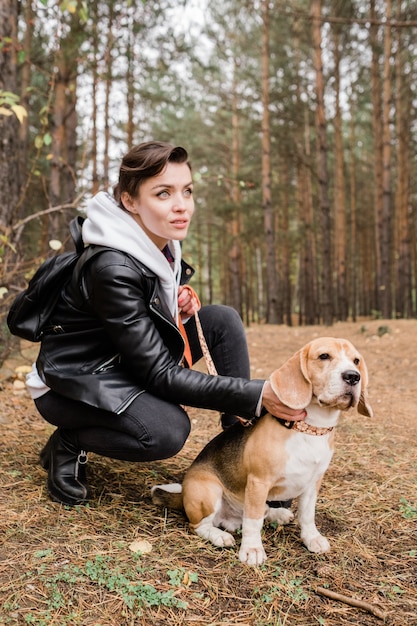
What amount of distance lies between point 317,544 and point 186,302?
→ 1.57 metres

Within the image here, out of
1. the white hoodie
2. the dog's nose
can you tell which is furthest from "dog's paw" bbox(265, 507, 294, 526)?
the white hoodie

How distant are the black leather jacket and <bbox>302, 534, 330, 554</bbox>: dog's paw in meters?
0.70

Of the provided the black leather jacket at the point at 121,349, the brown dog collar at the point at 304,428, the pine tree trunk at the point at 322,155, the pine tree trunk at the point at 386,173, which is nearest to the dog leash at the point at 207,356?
the black leather jacket at the point at 121,349

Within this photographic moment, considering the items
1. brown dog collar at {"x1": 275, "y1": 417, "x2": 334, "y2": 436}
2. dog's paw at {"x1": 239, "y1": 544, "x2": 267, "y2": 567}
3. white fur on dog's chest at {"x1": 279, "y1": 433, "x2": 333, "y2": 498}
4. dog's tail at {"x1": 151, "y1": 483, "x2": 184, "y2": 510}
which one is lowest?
dog's paw at {"x1": 239, "y1": 544, "x2": 267, "y2": 567}

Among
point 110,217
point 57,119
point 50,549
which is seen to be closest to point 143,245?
point 110,217

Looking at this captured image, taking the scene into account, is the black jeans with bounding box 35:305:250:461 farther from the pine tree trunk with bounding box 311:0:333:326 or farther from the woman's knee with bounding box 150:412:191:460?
the pine tree trunk with bounding box 311:0:333:326

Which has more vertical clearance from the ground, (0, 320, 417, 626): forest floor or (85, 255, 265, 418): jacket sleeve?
(85, 255, 265, 418): jacket sleeve

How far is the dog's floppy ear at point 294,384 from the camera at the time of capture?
2363 millimetres

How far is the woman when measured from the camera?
2.52 m

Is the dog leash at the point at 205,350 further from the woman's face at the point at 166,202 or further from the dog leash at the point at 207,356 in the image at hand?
the woman's face at the point at 166,202

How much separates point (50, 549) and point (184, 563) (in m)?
0.62

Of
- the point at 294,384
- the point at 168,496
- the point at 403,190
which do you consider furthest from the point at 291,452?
the point at 403,190

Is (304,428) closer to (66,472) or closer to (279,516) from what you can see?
(279,516)

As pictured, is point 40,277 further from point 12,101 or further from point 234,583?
point 234,583
